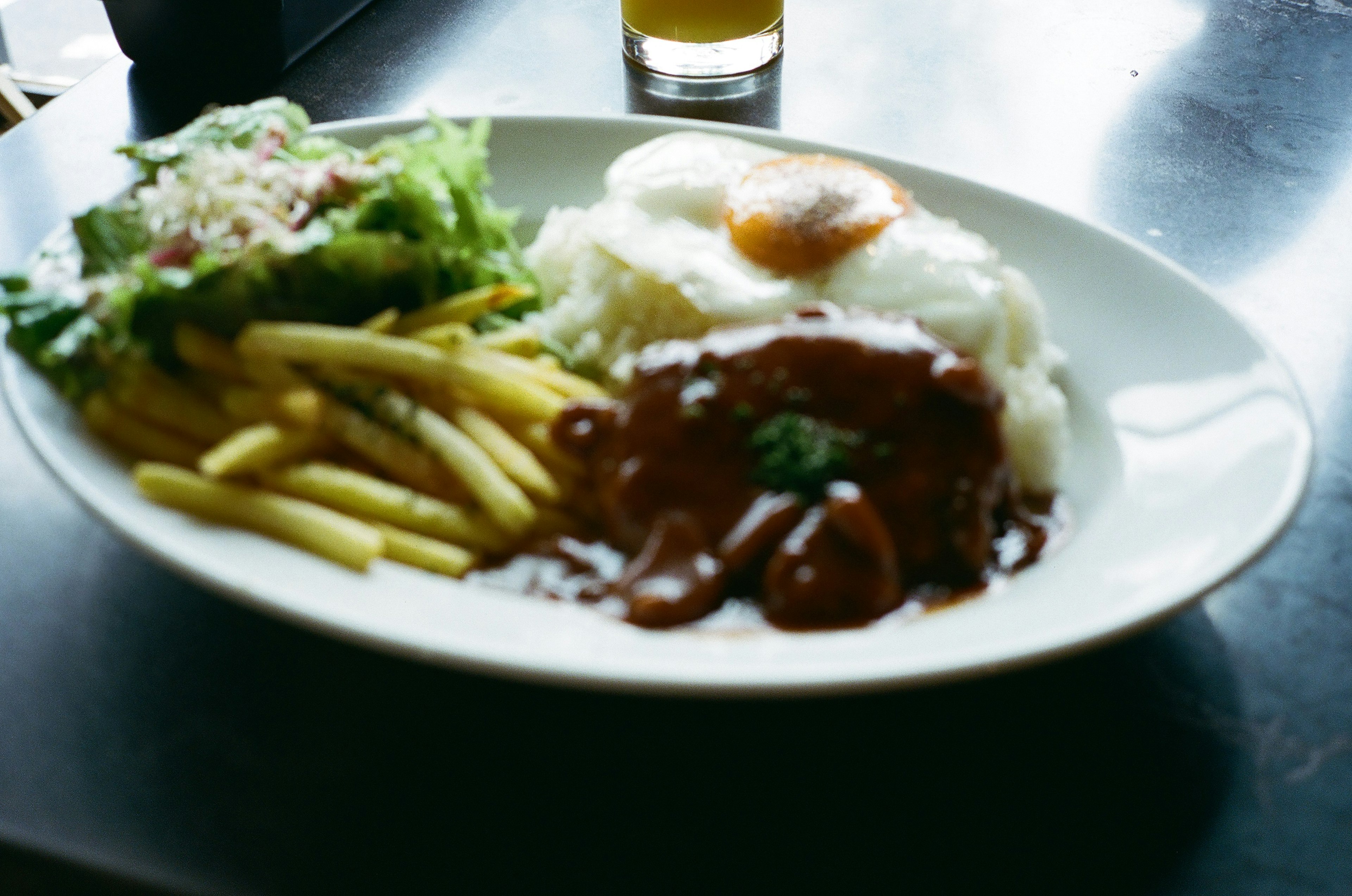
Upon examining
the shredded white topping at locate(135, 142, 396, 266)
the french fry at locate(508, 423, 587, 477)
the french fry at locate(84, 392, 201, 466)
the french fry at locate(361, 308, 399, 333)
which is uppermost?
the shredded white topping at locate(135, 142, 396, 266)

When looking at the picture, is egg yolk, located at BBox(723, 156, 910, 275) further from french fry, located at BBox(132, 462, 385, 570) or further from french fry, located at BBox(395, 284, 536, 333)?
french fry, located at BBox(132, 462, 385, 570)

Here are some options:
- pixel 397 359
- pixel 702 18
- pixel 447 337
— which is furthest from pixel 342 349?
pixel 702 18

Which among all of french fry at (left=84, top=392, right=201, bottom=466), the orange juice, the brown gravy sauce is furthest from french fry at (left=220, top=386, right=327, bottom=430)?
the orange juice

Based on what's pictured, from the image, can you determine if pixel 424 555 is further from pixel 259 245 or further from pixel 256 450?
pixel 259 245

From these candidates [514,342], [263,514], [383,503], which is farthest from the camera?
[514,342]

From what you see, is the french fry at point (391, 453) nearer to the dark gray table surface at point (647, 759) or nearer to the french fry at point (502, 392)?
the french fry at point (502, 392)

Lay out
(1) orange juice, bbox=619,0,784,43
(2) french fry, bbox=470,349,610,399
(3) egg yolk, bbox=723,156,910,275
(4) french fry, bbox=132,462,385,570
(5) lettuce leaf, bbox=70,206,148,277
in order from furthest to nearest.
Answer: (1) orange juice, bbox=619,0,784,43
(3) egg yolk, bbox=723,156,910,275
(5) lettuce leaf, bbox=70,206,148,277
(2) french fry, bbox=470,349,610,399
(4) french fry, bbox=132,462,385,570

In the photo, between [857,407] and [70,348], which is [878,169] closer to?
[857,407]
